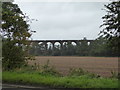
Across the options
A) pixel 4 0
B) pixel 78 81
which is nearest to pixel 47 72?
pixel 78 81

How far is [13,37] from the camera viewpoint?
21.8 m

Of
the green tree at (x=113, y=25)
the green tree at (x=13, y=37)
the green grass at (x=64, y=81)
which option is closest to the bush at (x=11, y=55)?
the green tree at (x=13, y=37)

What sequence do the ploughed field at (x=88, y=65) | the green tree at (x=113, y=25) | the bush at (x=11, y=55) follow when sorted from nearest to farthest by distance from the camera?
1. the green tree at (x=113, y=25)
2. the bush at (x=11, y=55)
3. the ploughed field at (x=88, y=65)

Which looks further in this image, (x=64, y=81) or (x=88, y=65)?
(x=88, y=65)

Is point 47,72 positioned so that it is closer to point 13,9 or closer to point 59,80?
point 59,80

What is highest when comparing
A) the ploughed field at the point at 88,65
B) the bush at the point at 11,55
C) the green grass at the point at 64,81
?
the bush at the point at 11,55

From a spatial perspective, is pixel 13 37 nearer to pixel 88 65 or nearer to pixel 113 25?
pixel 113 25

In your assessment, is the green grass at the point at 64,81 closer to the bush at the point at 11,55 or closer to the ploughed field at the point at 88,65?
the bush at the point at 11,55

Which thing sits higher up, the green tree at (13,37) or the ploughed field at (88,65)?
the green tree at (13,37)

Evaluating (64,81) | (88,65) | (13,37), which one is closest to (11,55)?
(13,37)

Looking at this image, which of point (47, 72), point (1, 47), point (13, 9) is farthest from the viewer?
point (13, 9)

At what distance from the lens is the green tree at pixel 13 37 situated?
21.4m

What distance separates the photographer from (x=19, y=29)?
21953mm

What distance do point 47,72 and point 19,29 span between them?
4424 millimetres
